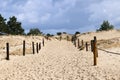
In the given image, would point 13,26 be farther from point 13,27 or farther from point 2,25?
point 2,25

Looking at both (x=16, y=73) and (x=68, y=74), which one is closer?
(x=68, y=74)

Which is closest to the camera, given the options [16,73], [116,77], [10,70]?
[116,77]

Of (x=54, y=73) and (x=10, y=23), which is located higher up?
(x=10, y=23)

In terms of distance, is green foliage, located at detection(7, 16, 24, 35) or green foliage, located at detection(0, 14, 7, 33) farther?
green foliage, located at detection(7, 16, 24, 35)

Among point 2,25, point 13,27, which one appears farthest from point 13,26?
point 2,25

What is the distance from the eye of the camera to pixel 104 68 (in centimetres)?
2098

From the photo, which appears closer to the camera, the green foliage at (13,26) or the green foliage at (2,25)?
the green foliage at (2,25)

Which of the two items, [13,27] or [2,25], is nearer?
[2,25]

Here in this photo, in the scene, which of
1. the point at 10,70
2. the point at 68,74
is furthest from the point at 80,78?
the point at 10,70

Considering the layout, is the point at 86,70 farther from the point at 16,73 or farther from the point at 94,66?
the point at 16,73

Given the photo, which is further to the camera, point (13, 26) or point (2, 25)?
point (13, 26)

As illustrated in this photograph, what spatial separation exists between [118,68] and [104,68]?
0.82 m

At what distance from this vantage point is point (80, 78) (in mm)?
18750

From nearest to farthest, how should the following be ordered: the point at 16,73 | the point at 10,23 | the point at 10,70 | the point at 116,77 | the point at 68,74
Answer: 1. the point at 116,77
2. the point at 68,74
3. the point at 16,73
4. the point at 10,70
5. the point at 10,23
